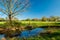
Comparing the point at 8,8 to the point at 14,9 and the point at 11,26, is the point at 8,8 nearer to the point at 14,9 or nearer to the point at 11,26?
the point at 14,9

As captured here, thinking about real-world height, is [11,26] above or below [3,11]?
below

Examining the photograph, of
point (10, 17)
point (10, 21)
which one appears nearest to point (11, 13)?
point (10, 17)

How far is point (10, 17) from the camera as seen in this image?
128 feet

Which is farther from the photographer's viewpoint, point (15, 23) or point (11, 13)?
point (11, 13)

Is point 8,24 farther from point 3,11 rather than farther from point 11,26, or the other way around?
point 3,11

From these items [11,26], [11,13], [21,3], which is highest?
[21,3]

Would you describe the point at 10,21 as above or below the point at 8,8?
below

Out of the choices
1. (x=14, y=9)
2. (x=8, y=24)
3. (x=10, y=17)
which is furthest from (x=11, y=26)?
(x=14, y=9)

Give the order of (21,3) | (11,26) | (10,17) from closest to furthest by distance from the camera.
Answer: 1. (11,26)
2. (10,17)
3. (21,3)

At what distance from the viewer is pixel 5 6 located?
132 feet

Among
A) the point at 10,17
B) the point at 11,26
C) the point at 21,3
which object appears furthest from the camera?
the point at 21,3

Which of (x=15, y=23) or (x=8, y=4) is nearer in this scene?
(x=15, y=23)

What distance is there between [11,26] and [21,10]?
8.52 meters

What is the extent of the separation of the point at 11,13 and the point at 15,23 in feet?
15.4
